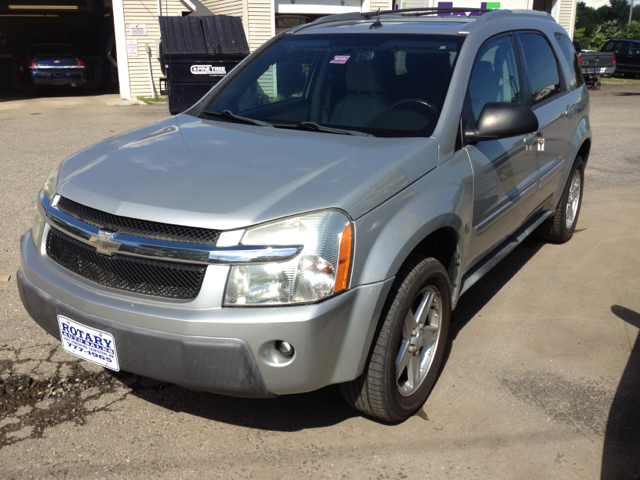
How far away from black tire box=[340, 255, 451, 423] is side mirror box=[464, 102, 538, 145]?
76cm

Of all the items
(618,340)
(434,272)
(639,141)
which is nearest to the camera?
(434,272)

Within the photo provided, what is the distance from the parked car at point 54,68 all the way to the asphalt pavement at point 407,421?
16952 millimetres

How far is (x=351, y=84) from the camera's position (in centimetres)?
358

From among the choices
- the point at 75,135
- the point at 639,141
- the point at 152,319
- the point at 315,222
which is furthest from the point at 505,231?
the point at 75,135

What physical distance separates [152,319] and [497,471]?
1574 millimetres

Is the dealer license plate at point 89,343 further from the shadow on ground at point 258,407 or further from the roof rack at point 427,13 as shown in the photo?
the roof rack at point 427,13

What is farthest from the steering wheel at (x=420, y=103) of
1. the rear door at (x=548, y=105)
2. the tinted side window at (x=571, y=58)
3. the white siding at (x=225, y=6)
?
the white siding at (x=225, y=6)

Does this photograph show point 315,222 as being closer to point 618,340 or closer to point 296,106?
point 296,106

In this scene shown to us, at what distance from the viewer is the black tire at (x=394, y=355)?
103 inches

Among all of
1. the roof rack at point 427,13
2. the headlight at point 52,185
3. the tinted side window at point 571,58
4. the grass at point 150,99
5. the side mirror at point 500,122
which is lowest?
the grass at point 150,99

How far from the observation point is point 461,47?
347cm

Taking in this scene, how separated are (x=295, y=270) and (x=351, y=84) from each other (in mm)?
1628

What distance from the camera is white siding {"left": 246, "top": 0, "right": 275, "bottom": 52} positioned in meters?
17.7

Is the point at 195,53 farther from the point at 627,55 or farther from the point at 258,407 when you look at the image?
the point at 627,55
